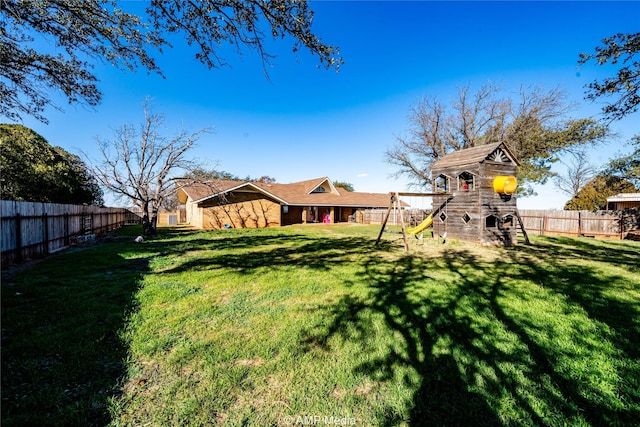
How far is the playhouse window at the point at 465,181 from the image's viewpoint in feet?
44.8

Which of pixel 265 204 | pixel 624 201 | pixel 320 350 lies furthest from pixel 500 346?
pixel 624 201

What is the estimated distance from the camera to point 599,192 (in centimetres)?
2491

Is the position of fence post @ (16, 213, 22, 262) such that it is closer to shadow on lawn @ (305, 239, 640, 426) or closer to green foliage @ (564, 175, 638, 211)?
shadow on lawn @ (305, 239, 640, 426)

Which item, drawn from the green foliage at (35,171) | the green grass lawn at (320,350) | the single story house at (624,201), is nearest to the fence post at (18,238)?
the green grass lawn at (320,350)

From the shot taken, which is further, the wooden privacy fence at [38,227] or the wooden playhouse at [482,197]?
the wooden playhouse at [482,197]

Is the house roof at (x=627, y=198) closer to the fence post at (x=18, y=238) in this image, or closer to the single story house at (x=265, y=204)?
the single story house at (x=265, y=204)

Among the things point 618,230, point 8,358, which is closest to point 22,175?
point 8,358

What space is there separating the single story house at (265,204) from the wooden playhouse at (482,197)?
15210 mm

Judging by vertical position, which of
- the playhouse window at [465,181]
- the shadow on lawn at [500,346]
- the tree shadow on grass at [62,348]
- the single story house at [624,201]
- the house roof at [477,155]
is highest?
the house roof at [477,155]

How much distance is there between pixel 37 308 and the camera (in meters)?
4.57

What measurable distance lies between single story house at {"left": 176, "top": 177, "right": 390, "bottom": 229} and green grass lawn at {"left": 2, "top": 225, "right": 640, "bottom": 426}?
1413cm

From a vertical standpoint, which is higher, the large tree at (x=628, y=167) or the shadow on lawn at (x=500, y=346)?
the large tree at (x=628, y=167)

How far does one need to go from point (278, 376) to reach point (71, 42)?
734 cm

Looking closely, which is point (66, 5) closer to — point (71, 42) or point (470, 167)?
point (71, 42)
